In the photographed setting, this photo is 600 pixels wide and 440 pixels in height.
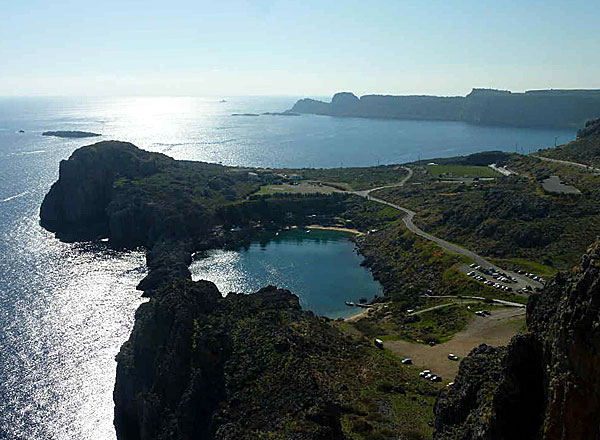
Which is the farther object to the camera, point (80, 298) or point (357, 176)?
point (357, 176)

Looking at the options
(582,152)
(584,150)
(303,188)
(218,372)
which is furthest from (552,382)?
(584,150)

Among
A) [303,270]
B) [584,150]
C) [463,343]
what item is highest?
[584,150]

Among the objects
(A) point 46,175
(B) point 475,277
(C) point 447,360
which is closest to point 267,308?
(C) point 447,360

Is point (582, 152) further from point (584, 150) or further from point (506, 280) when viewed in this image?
point (506, 280)

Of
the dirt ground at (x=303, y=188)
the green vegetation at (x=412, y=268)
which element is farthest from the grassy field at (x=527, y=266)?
the dirt ground at (x=303, y=188)

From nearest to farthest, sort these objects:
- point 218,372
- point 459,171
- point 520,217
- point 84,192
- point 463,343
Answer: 1. point 218,372
2. point 463,343
3. point 520,217
4. point 84,192
5. point 459,171

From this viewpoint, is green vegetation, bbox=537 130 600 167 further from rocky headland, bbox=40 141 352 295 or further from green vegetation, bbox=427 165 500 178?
rocky headland, bbox=40 141 352 295

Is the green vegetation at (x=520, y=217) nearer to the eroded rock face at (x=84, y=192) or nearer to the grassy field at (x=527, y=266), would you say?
the grassy field at (x=527, y=266)
